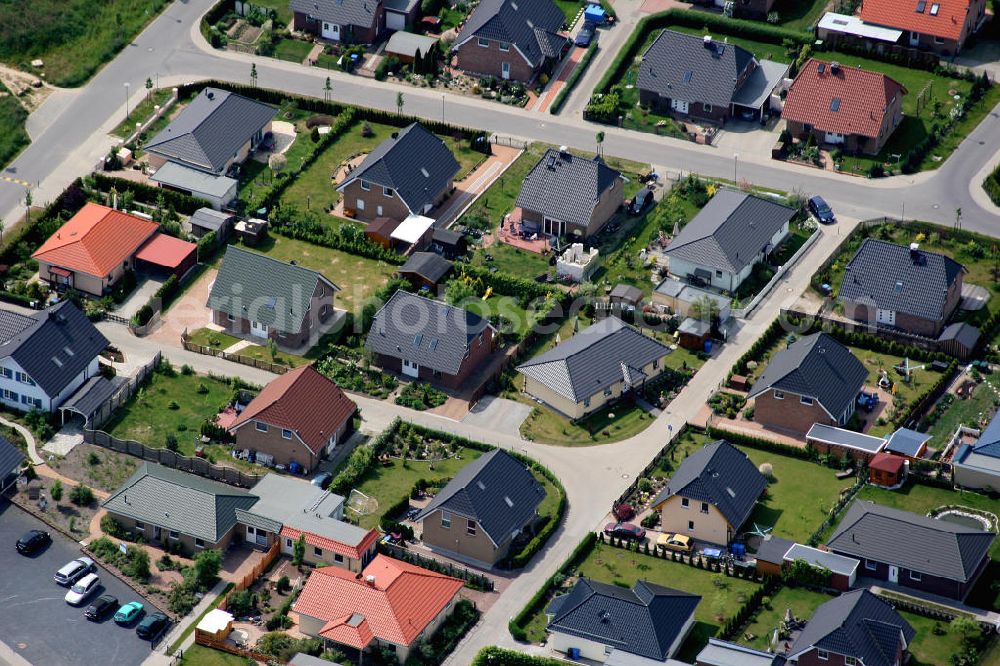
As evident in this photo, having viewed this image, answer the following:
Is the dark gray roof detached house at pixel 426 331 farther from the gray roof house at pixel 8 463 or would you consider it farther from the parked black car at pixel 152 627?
the parked black car at pixel 152 627

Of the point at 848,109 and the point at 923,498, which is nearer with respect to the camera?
the point at 923,498

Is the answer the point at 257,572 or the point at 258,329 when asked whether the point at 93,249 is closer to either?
the point at 258,329

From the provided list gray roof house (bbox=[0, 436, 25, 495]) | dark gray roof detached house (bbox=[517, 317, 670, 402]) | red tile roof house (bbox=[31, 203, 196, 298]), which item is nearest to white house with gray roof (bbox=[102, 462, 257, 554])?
gray roof house (bbox=[0, 436, 25, 495])

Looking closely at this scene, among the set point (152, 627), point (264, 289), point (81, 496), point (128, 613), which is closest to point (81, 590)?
point (128, 613)

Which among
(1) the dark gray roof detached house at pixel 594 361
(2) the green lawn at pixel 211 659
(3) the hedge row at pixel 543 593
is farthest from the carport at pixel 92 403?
(3) the hedge row at pixel 543 593

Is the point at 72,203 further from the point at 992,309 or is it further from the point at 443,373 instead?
the point at 992,309


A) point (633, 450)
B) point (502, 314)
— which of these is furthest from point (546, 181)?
point (633, 450)

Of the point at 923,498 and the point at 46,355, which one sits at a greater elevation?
the point at 46,355

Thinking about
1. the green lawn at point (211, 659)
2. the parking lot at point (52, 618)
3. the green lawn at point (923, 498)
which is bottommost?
the parking lot at point (52, 618)
